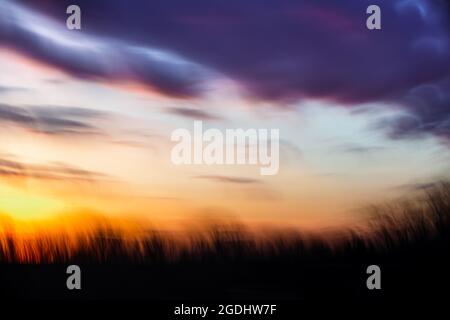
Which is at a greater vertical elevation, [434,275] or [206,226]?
[206,226]

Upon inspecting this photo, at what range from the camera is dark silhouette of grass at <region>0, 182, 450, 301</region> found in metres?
3.10

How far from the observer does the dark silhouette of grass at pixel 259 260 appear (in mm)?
3098

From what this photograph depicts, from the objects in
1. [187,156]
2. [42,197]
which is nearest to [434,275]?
[187,156]

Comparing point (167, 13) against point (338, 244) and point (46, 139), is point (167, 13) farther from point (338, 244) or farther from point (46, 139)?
point (338, 244)

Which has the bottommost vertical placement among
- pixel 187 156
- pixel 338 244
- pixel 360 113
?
pixel 338 244

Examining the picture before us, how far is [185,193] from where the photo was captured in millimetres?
3100

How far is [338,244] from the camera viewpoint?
309 centimetres

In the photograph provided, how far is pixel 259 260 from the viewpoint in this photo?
10.2 ft

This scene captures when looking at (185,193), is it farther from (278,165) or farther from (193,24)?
(193,24)

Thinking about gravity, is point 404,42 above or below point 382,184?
above

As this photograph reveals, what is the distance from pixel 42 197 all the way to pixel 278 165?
3.85ft
